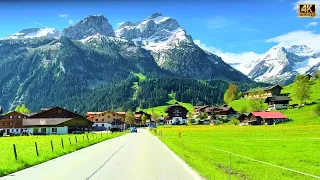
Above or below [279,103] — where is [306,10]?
below

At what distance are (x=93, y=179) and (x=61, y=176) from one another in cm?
211

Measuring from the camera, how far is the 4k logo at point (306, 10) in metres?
14.8

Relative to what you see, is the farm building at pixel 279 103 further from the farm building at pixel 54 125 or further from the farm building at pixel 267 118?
the farm building at pixel 54 125

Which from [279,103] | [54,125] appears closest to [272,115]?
[279,103]

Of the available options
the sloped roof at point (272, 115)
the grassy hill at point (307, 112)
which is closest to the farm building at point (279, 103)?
the grassy hill at point (307, 112)

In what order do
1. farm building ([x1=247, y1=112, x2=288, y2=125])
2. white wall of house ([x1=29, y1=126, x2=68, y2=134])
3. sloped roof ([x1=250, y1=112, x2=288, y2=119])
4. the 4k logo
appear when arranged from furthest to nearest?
sloped roof ([x1=250, y1=112, x2=288, y2=119]) < farm building ([x1=247, y1=112, x2=288, y2=125]) < white wall of house ([x1=29, y1=126, x2=68, y2=134]) < the 4k logo

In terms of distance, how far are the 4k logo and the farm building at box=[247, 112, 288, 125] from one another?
122m

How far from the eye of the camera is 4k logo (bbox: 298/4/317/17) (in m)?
14.8

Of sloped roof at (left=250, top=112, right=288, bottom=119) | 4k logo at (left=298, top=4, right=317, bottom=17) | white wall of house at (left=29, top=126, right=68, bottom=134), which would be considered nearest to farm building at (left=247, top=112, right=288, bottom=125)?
sloped roof at (left=250, top=112, right=288, bottom=119)

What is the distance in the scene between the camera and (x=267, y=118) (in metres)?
144

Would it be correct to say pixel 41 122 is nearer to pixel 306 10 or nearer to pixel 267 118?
pixel 267 118

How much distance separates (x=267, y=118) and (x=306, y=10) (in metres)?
134

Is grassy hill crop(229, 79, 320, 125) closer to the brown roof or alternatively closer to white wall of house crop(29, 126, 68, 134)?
white wall of house crop(29, 126, 68, 134)

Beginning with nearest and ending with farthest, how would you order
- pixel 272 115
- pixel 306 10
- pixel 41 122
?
pixel 306 10
pixel 41 122
pixel 272 115
